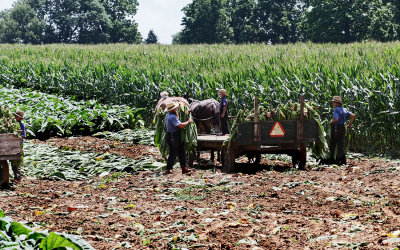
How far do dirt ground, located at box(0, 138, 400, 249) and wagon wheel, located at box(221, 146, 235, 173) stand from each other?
0.30m

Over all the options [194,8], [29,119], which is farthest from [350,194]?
[194,8]

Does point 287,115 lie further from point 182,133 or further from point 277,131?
point 182,133

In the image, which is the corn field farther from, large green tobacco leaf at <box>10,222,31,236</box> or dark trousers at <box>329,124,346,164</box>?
large green tobacco leaf at <box>10,222,31,236</box>

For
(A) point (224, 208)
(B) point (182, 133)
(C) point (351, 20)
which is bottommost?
(A) point (224, 208)

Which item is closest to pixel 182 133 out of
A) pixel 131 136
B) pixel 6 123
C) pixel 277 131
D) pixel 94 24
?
pixel 277 131

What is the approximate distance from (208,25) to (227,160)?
190ft

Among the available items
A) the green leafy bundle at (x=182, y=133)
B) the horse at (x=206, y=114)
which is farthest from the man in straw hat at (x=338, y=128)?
the green leafy bundle at (x=182, y=133)

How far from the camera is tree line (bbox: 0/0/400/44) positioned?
5006cm

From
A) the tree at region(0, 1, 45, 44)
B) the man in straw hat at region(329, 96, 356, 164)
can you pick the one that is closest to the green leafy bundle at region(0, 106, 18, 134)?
the man in straw hat at region(329, 96, 356, 164)

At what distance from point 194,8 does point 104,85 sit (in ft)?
159

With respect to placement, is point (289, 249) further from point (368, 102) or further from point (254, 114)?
point (368, 102)

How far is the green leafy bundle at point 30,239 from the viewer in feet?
15.6

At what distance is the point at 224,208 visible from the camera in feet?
27.1

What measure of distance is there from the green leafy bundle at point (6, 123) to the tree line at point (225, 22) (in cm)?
4208
